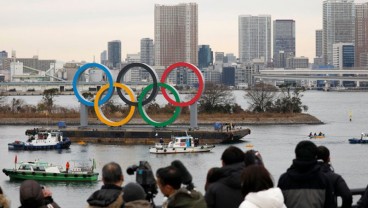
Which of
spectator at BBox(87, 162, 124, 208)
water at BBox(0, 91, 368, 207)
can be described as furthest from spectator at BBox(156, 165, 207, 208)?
water at BBox(0, 91, 368, 207)

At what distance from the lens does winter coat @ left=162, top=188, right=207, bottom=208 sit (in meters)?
6.47

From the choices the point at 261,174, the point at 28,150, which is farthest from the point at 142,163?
the point at 28,150

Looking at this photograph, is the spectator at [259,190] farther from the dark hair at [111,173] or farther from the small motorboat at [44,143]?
the small motorboat at [44,143]

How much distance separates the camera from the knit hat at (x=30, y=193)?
6488 mm

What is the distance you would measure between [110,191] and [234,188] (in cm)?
99

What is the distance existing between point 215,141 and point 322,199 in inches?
1579

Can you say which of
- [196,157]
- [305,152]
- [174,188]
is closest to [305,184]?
[305,152]

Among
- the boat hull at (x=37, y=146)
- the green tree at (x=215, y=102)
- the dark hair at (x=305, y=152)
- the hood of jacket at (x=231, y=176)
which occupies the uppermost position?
the dark hair at (x=305, y=152)

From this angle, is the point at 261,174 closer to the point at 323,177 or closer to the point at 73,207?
the point at 323,177

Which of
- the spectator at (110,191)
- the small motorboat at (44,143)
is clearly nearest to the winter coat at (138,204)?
the spectator at (110,191)

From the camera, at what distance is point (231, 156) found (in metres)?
7.40

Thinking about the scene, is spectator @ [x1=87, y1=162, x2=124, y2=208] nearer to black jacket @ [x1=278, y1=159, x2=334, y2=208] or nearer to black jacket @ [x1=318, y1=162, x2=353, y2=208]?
black jacket @ [x1=278, y1=159, x2=334, y2=208]

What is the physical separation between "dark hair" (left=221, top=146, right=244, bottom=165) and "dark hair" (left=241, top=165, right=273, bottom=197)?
845 millimetres

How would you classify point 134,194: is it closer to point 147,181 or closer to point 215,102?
point 147,181
